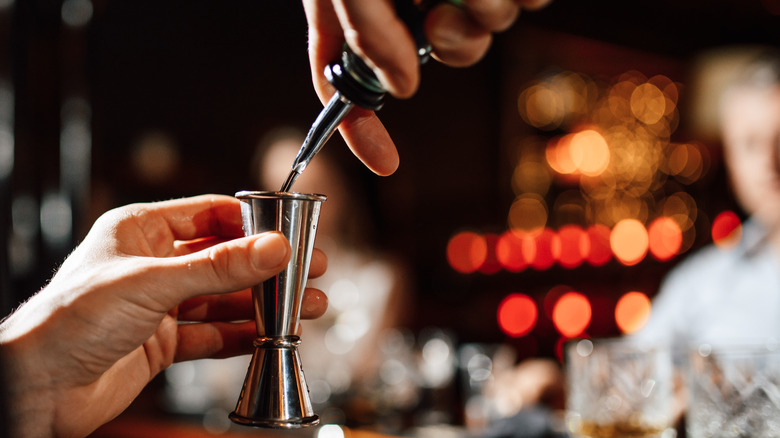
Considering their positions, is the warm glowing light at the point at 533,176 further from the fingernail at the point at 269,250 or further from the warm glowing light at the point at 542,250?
the fingernail at the point at 269,250

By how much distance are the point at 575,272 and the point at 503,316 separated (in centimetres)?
68

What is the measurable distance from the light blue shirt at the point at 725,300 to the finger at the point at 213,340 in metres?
1.24

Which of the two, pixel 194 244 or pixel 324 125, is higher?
pixel 324 125

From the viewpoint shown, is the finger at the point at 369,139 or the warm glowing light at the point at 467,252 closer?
the finger at the point at 369,139

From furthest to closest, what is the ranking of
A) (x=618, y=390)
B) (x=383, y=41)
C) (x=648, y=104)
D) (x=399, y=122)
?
(x=648, y=104) < (x=399, y=122) < (x=618, y=390) < (x=383, y=41)

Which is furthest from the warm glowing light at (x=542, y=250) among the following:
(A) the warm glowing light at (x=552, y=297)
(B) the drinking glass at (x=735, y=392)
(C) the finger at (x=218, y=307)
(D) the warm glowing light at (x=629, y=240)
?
(C) the finger at (x=218, y=307)

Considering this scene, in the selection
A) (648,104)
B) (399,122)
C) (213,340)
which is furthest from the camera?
(648,104)

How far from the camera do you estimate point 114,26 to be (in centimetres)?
327

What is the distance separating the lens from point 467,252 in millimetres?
5148

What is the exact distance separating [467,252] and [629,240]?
1.25m

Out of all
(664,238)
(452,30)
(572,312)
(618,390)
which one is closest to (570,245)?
(572,312)

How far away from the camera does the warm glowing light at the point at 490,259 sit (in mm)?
5109

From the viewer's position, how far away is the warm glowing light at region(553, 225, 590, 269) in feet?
16.8

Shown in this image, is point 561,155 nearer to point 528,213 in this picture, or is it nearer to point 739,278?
point 528,213
